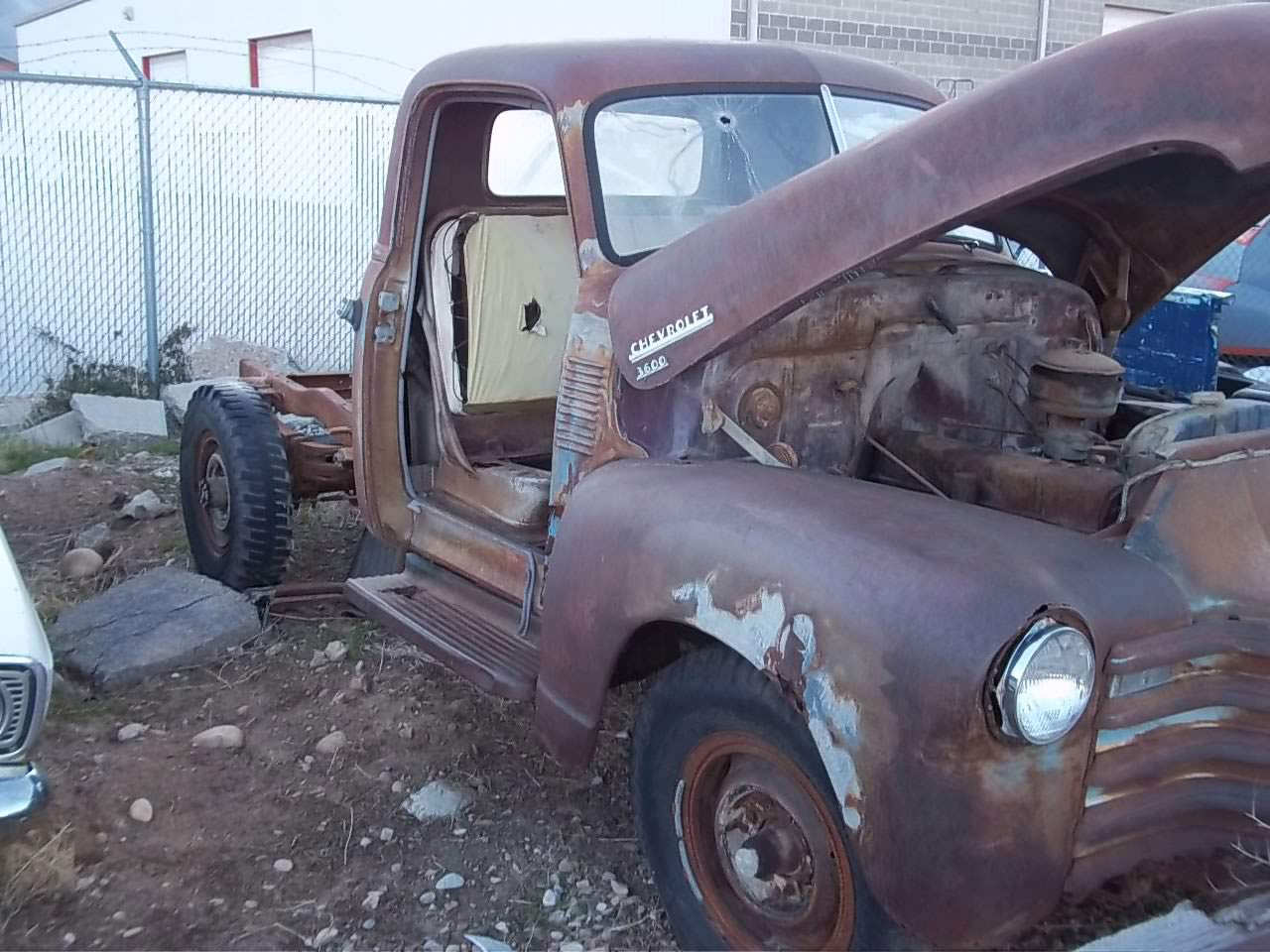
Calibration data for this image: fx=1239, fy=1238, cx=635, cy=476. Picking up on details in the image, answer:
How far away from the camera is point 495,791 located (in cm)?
378

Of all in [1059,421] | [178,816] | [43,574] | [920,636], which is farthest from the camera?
[43,574]

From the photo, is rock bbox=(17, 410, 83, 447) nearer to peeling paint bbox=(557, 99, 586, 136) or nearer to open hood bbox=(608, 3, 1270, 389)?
peeling paint bbox=(557, 99, 586, 136)

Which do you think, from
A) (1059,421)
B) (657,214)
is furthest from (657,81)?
(1059,421)

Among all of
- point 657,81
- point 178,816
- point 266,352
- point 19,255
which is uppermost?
point 657,81

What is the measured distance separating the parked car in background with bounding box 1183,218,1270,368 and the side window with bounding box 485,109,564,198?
4.77 metres

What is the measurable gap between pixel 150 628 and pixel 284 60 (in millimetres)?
12248

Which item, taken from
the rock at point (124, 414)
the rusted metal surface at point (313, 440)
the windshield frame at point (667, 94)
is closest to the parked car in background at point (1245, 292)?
the windshield frame at point (667, 94)

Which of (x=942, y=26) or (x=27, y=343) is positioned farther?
(x=942, y=26)

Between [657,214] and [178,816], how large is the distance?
88.5 inches

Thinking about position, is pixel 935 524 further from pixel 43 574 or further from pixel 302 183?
pixel 302 183

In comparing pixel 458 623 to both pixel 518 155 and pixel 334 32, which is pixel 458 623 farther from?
pixel 334 32

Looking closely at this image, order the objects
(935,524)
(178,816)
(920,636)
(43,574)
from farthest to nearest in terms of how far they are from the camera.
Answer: (43,574) → (178,816) → (935,524) → (920,636)

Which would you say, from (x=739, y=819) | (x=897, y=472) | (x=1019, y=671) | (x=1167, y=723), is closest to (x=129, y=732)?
(x=739, y=819)

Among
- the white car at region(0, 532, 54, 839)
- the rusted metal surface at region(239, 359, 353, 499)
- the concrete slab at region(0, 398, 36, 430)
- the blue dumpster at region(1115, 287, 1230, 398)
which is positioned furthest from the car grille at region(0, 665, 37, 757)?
the concrete slab at region(0, 398, 36, 430)
